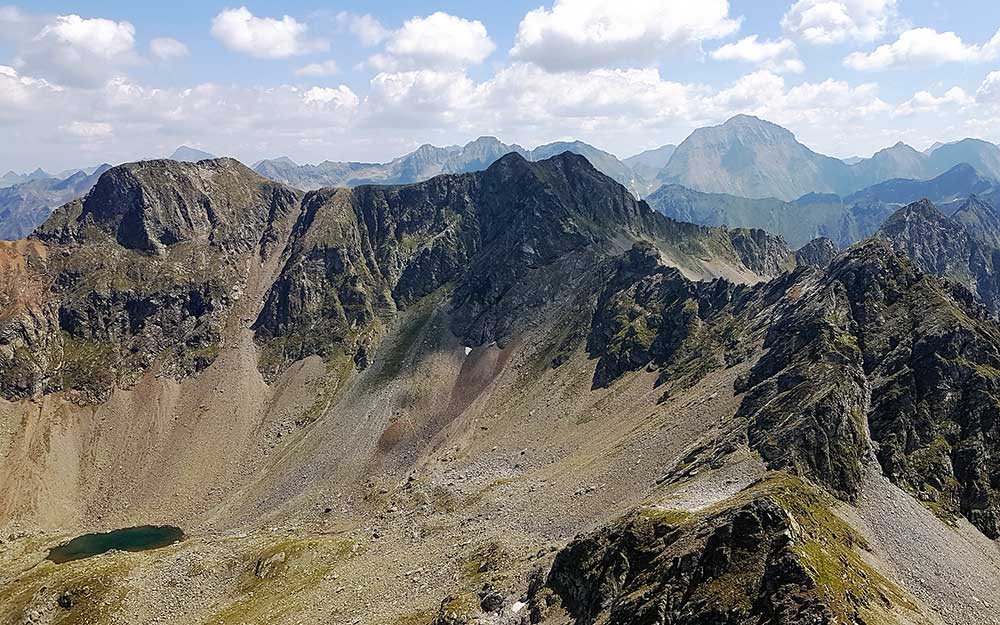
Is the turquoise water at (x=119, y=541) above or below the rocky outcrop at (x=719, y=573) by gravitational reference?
below

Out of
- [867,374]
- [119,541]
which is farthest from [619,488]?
[119,541]

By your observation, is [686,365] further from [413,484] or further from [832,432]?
[413,484]

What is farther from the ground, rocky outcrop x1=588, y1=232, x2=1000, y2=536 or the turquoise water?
rocky outcrop x1=588, y1=232, x2=1000, y2=536

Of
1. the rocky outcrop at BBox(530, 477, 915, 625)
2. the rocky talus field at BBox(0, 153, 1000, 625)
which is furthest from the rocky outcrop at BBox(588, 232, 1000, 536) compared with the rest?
the rocky outcrop at BBox(530, 477, 915, 625)

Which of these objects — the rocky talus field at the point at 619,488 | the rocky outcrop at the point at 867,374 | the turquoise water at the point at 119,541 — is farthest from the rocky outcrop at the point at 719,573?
the turquoise water at the point at 119,541

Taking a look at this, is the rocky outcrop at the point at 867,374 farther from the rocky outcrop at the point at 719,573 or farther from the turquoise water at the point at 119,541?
the turquoise water at the point at 119,541

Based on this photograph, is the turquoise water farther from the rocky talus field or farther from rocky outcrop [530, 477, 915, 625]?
rocky outcrop [530, 477, 915, 625]

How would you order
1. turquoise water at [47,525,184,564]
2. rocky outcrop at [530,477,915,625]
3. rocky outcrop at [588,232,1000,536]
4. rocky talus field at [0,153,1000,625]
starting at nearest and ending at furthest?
rocky outcrop at [530,477,915,625]
rocky talus field at [0,153,1000,625]
rocky outcrop at [588,232,1000,536]
turquoise water at [47,525,184,564]

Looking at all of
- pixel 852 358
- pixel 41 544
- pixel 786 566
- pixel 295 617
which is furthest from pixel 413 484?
pixel 786 566

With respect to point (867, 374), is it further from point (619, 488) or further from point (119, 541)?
point (119, 541)
